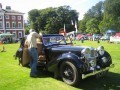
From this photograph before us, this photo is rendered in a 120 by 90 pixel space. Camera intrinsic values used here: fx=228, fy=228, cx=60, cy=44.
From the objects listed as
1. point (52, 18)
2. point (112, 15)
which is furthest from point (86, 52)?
point (52, 18)

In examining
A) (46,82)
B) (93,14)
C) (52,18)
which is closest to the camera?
(46,82)

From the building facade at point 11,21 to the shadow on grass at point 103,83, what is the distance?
2898 inches

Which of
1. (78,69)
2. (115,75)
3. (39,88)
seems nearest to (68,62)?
(78,69)

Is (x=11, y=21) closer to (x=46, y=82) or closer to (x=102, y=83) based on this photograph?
(x=46, y=82)

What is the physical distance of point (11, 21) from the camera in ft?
270

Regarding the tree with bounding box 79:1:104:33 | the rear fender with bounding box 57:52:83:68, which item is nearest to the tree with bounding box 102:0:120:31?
the tree with bounding box 79:1:104:33

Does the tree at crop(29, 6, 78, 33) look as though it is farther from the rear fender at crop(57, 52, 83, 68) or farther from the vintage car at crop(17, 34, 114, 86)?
the rear fender at crop(57, 52, 83, 68)

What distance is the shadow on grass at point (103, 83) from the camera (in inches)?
302

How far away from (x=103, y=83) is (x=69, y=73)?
1327mm

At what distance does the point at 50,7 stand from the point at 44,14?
15.7 ft

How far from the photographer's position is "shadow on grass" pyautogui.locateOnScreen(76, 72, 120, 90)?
766cm

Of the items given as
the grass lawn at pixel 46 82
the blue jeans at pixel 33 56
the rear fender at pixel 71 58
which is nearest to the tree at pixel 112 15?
the grass lawn at pixel 46 82

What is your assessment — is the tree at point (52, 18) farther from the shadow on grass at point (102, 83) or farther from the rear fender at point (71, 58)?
the rear fender at point (71, 58)

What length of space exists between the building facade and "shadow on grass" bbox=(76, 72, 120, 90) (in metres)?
73.6
